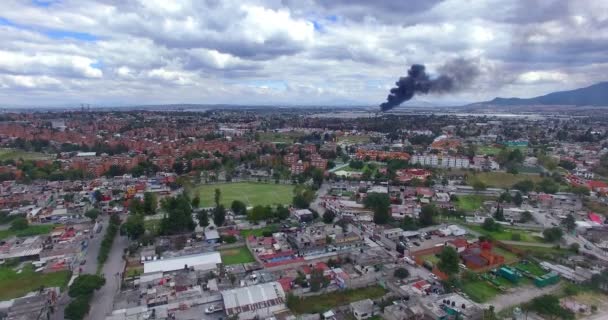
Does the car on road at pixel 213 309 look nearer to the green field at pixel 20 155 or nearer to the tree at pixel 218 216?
the tree at pixel 218 216

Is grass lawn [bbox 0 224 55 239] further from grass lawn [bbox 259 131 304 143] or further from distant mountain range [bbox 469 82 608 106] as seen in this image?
distant mountain range [bbox 469 82 608 106]

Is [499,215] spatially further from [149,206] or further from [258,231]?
[149,206]

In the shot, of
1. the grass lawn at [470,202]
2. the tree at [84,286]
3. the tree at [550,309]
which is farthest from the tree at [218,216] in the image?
the grass lawn at [470,202]

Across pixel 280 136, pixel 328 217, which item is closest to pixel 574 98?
pixel 280 136

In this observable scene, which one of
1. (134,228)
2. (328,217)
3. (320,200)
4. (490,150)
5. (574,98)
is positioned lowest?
(320,200)

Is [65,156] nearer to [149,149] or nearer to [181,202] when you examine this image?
[149,149]

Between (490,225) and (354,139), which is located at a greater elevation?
(354,139)

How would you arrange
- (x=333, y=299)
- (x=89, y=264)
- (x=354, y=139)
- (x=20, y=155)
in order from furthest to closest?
(x=354, y=139) → (x=20, y=155) → (x=89, y=264) → (x=333, y=299)
